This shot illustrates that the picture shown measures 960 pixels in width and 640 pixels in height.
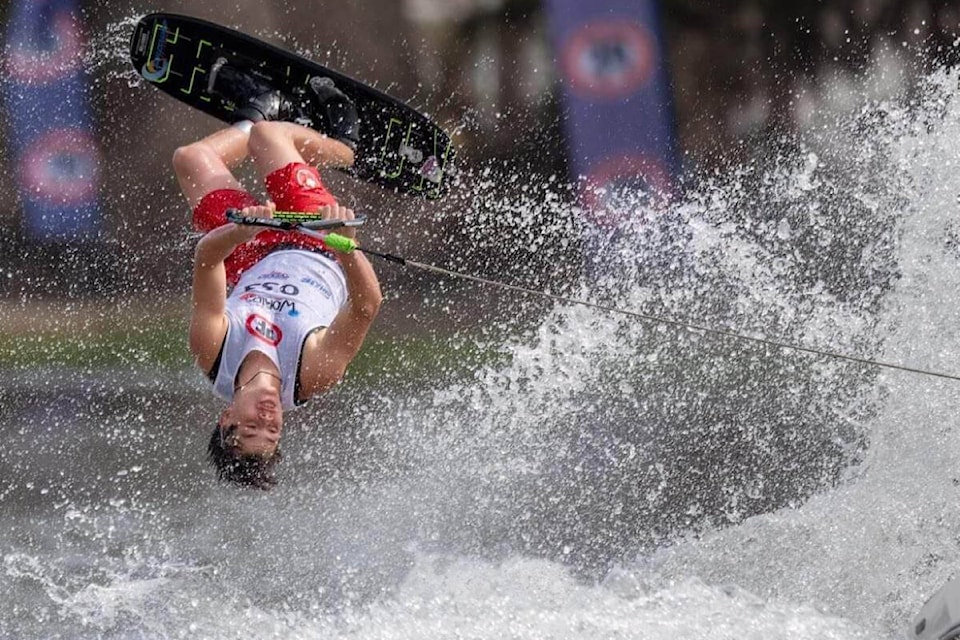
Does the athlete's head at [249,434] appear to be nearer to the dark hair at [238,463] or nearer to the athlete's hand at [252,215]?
the dark hair at [238,463]

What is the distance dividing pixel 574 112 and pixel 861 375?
101 inches

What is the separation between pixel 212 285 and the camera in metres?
2.89

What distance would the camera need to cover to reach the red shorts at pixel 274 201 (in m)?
3.08

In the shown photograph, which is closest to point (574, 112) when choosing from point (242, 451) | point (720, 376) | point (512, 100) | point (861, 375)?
point (512, 100)

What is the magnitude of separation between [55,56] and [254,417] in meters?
3.60

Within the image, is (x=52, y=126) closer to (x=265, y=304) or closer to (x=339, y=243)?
(x=265, y=304)

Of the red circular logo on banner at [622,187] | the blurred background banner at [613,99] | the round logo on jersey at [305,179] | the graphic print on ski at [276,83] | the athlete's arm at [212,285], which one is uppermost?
the blurred background banner at [613,99]

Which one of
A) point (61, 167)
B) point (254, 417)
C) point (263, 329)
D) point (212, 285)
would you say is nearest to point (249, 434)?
point (254, 417)

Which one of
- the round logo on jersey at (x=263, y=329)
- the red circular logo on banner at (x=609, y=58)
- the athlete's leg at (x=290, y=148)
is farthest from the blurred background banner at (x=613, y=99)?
the round logo on jersey at (x=263, y=329)

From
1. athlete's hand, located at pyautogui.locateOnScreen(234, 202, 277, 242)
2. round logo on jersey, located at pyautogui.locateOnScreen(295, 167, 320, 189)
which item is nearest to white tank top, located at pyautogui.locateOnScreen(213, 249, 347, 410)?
round logo on jersey, located at pyautogui.locateOnScreen(295, 167, 320, 189)

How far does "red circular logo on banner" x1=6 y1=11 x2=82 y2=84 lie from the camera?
5.90m

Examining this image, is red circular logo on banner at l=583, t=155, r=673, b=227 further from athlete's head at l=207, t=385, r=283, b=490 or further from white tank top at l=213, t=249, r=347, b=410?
athlete's head at l=207, t=385, r=283, b=490

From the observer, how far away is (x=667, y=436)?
4.43 metres

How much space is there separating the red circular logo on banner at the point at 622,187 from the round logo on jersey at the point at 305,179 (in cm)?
314
